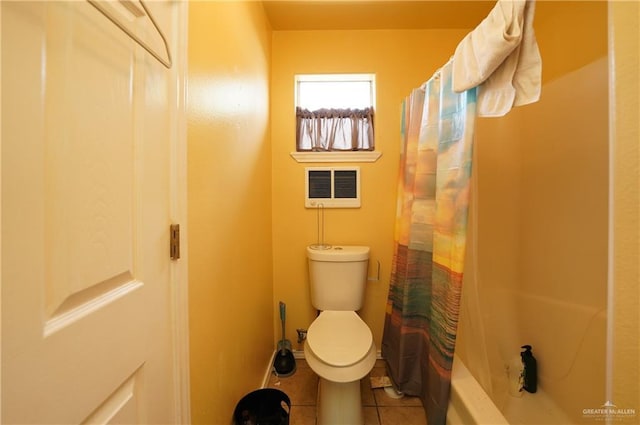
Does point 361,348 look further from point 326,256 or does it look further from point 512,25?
point 512,25

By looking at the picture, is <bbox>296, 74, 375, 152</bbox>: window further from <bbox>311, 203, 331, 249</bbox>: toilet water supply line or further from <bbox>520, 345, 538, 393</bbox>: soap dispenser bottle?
<bbox>520, 345, 538, 393</bbox>: soap dispenser bottle

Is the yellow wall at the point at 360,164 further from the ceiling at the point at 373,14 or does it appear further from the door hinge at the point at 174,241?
the door hinge at the point at 174,241

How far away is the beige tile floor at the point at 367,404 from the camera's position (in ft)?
4.00

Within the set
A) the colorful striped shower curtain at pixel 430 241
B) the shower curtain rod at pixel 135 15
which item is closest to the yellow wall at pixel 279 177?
the shower curtain rod at pixel 135 15

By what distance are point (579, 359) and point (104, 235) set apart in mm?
1849

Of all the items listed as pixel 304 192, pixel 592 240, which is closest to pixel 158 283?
pixel 304 192

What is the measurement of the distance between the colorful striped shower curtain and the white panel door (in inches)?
42.3

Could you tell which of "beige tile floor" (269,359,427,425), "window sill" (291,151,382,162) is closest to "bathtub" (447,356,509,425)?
"beige tile floor" (269,359,427,425)

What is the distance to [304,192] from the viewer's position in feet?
5.66

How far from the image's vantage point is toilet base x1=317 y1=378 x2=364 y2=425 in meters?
1.12

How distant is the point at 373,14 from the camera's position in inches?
61.7

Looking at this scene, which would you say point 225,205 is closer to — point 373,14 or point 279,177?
point 279,177

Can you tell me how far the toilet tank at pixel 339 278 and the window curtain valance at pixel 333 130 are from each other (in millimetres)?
772

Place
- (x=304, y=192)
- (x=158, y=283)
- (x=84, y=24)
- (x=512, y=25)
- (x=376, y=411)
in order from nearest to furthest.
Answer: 1. (x=84, y=24)
2. (x=158, y=283)
3. (x=512, y=25)
4. (x=376, y=411)
5. (x=304, y=192)
